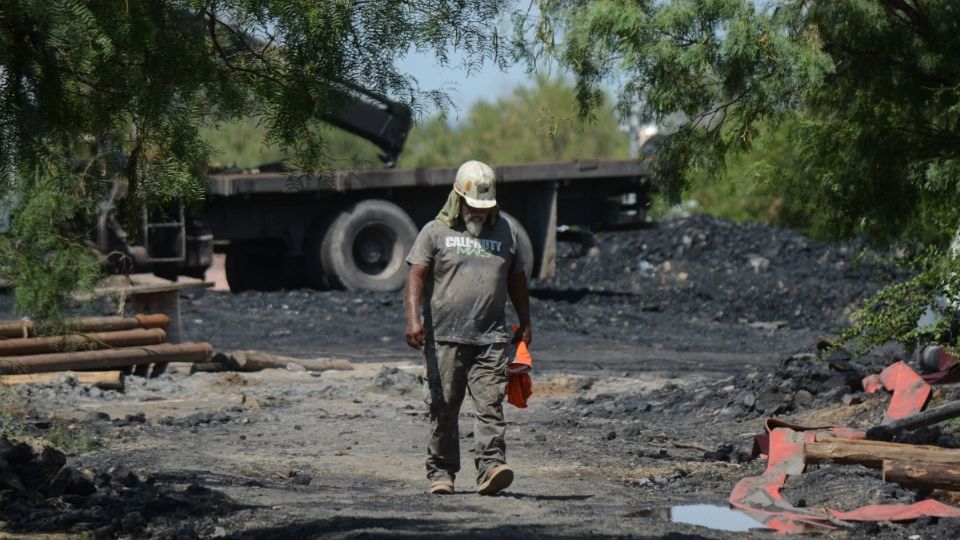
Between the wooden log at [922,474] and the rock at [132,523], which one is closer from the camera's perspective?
the rock at [132,523]

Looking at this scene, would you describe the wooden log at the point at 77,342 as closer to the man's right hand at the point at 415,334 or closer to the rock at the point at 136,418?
the rock at the point at 136,418

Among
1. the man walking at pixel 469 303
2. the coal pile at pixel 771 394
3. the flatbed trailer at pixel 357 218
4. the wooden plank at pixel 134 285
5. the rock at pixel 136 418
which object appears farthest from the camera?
the flatbed trailer at pixel 357 218

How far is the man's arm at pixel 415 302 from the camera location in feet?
25.4

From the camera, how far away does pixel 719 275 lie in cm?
2644

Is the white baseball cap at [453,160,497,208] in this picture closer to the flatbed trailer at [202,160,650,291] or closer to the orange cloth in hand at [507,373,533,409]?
the orange cloth in hand at [507,373,533,409]

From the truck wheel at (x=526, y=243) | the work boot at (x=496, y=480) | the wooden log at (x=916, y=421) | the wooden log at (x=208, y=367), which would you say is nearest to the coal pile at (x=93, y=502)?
the work boot at (x=496, y=480)

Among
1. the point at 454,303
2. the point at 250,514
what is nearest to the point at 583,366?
the point at 454,303

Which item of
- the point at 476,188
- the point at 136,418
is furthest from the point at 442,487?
the point at 136,418

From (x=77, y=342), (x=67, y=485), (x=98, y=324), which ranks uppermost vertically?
(x=98, y=324)

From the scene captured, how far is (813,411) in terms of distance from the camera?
10922mm

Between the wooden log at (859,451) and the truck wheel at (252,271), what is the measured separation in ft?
51.7

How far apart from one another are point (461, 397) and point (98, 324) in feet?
20.5

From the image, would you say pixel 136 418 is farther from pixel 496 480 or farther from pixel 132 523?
pixel 132 523

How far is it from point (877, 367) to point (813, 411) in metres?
1.20
